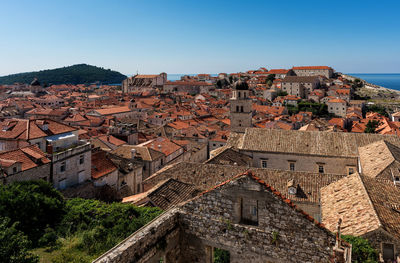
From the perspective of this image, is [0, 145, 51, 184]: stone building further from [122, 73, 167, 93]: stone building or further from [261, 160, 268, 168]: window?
[122, 73, 167, 93]: stone building

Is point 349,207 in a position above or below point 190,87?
below

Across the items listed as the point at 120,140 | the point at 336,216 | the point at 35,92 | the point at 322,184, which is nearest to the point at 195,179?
the point at 322,184

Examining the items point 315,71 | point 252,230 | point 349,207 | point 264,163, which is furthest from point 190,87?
point 252,230

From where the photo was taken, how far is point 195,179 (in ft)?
78.6

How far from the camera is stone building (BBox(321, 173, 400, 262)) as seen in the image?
11.5 metres

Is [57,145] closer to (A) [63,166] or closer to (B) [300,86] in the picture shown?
(A) [63,166]

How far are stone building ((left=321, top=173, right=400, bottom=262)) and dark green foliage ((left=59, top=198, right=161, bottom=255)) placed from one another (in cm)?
917

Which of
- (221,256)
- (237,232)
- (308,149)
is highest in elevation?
(237,232)

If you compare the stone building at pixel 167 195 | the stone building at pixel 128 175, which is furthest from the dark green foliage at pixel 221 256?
the stone building at pixel 128 175

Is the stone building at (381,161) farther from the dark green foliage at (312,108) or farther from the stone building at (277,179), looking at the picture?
the dark green foliage at (312,108)

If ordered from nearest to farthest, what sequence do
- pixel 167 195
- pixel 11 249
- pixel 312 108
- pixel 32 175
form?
pixel 11 249
pixel 167 195
pixel 32 175
pixel 312 108

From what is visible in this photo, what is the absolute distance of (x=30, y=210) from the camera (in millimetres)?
13992

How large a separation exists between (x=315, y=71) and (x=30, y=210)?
187 meters

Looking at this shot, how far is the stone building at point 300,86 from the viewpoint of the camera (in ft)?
435
